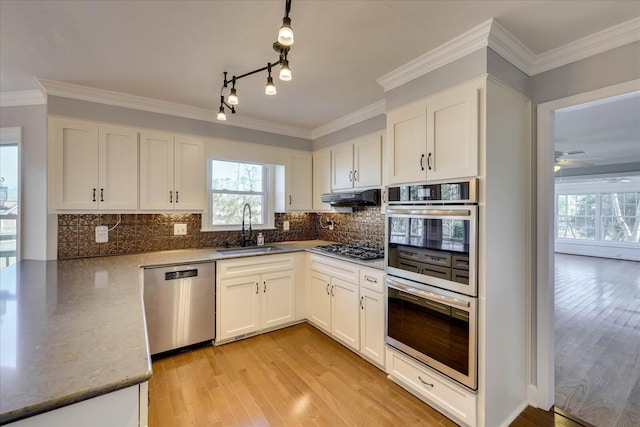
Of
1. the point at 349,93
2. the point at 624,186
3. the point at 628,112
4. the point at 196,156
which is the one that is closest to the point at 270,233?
the point at 196,156

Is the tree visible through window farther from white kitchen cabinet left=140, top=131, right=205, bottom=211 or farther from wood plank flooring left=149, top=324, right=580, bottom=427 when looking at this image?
wood plank flooring left=149, top=324, right=580, bottom=427

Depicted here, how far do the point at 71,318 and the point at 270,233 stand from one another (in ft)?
9.10

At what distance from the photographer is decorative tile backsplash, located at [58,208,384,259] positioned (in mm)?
2740

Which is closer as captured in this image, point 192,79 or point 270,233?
point 192,79

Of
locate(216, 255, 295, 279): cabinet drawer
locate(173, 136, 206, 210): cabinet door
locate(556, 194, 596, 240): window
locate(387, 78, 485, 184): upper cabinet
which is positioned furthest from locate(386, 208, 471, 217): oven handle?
locate(556, 194, 596, 240): window

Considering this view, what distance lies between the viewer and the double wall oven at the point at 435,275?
1805 millimetres

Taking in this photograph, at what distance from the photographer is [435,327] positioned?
2.00 m

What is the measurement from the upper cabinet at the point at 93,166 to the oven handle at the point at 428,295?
2587mm

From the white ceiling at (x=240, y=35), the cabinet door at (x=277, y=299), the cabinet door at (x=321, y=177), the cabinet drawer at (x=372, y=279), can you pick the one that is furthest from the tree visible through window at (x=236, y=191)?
the cabinet drawer at (x=372, y=279)

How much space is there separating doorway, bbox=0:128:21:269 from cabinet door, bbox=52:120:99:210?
696mm

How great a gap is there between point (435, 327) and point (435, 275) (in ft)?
1.21

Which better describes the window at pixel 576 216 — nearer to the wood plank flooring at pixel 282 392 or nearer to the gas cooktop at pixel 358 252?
the gas cooktop at pixel 358 252

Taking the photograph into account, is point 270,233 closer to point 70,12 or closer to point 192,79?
point 192,79

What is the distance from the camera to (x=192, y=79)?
2.41 meters
